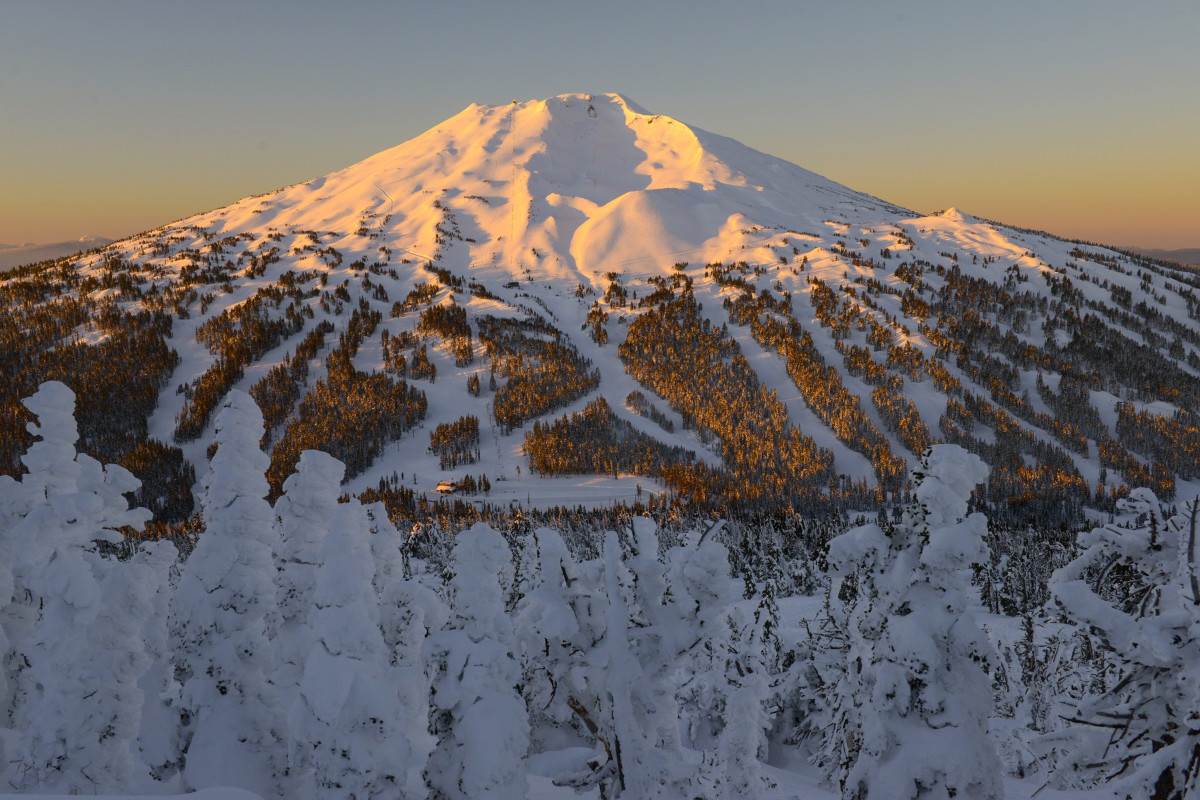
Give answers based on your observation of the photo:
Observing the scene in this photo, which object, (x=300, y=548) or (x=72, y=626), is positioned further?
(x=300, y=548)

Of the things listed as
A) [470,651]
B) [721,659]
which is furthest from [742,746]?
[721,659]

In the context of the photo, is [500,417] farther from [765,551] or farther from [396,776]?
[396,776]

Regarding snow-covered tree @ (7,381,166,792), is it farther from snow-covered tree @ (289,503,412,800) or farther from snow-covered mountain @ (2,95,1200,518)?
snow-covered mountain @ (2,95,1200,518)

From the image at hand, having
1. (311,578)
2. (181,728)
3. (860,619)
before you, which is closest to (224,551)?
(311,578)

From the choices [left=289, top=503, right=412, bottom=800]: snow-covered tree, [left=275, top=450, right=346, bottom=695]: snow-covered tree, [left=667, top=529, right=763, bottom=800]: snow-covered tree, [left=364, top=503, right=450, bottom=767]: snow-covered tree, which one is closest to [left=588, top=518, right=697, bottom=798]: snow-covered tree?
[left=667, top=529, right=763, bottom=800]: snow-covered tree

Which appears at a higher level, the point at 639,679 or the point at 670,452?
the point at 639,679

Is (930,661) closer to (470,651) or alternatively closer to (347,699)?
(470,651)
